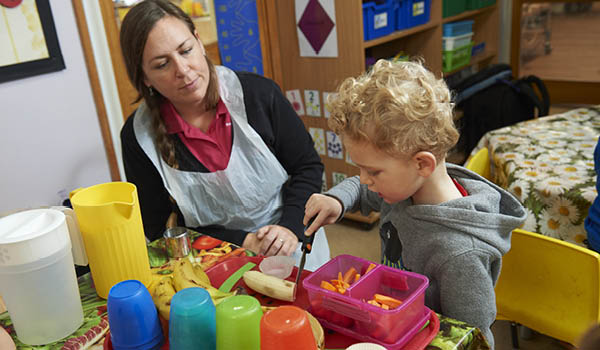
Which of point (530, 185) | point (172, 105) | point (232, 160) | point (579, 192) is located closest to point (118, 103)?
point (172, 105)

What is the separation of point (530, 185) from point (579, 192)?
0.47 ft

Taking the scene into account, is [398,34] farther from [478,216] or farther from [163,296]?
[163,296]

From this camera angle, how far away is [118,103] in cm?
221

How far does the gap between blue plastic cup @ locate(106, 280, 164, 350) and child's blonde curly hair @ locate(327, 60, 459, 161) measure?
456 mm

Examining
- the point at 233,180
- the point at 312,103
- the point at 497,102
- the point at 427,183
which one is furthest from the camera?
the point at 497,102

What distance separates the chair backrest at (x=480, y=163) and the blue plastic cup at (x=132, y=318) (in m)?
1.17

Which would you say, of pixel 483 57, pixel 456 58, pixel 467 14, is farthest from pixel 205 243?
pixel 483 57

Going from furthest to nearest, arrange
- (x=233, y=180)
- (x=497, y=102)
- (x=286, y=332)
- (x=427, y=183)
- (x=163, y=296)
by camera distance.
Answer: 1. (x=497, y=102)
2. (x=233, y=180)
3. (x=427, y=183)
4. (x=163, y=296)
5. (x=286, y=332)

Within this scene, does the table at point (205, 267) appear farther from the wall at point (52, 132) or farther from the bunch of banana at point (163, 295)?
the wall at point (52, 132)

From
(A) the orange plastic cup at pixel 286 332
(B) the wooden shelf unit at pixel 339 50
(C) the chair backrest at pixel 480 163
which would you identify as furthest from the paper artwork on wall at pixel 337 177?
(A) the orange plastic cup at pixel 286 332

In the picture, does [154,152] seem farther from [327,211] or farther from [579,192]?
[579,192]

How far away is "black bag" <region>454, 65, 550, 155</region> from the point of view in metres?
3.07

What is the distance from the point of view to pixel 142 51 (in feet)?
4.48

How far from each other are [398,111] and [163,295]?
1.68ft
